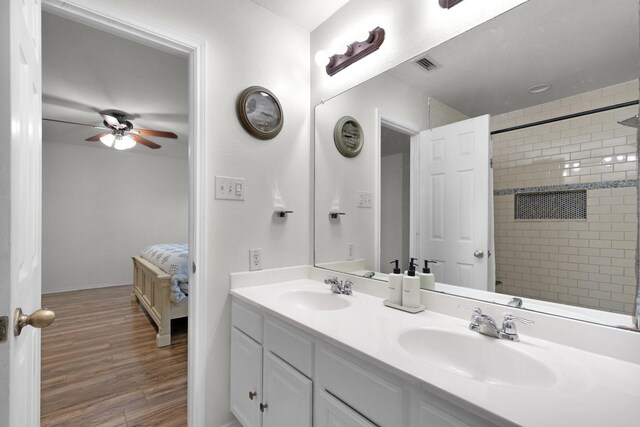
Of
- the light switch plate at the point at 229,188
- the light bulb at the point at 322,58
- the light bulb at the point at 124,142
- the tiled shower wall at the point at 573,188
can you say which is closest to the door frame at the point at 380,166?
the tiled shower wall at the point at 573,188

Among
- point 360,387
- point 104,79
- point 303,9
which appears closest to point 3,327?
point 360,387

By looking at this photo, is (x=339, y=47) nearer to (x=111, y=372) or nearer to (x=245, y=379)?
(x=245, y=379)

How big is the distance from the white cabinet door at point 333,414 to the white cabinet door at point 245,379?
43 centimetres

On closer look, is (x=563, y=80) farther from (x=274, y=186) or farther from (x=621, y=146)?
(x=274, y=186)

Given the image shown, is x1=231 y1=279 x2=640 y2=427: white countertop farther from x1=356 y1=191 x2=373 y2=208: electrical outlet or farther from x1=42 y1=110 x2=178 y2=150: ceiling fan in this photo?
x1=42 y1=110 x2=178 y2=150: ceiling fan

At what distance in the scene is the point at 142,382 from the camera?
6.86 ft

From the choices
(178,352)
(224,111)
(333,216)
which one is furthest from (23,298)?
(178,352)

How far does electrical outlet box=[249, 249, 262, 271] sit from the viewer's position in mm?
1686

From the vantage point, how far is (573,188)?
0.93 m

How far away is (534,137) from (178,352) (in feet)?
9.63

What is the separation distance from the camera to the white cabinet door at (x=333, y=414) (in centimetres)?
88

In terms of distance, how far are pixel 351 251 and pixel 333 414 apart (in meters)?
0.92

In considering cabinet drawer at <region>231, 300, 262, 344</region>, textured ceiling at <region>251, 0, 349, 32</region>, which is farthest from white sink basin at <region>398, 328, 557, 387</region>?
textured ceiling at <region>251, 0, 349, 32</region>

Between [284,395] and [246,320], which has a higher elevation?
[246,320]
